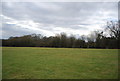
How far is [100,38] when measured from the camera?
52969mm

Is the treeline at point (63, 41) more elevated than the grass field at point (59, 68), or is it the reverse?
the treeline at point (63, 41)

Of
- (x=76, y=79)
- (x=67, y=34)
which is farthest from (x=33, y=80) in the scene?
(x=67, y=34)

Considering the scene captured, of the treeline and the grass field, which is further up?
the treeline

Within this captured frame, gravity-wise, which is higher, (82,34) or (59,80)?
(82,34)

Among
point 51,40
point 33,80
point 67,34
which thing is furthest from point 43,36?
point 33,80

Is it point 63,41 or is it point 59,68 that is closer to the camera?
point 59,68

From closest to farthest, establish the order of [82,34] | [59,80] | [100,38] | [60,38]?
[59,80], [100,38], [60,38], [82,34]

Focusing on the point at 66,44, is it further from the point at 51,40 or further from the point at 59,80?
the point at 59,80

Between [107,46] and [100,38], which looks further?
[100,38]

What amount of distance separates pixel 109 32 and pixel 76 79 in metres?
44.0

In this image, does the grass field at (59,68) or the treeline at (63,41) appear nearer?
the grass field at (59,68)

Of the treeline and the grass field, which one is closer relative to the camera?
the grass field

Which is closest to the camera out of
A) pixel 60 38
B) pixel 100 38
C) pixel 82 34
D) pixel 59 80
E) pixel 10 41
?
pixel 59 80

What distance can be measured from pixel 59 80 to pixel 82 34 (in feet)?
207
